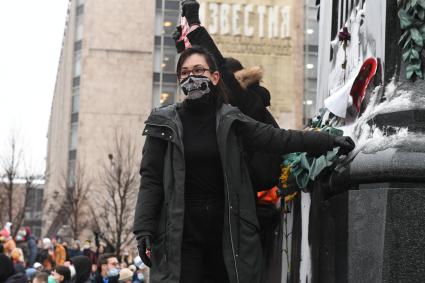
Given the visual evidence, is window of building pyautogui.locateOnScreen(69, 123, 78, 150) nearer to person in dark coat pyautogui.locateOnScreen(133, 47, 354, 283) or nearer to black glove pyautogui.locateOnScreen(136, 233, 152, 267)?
person in dark coat pyautogui.locateOnScreen(133, 47, 354, 283)

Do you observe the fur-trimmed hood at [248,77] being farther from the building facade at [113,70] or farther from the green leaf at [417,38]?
the building facade at [113,70]

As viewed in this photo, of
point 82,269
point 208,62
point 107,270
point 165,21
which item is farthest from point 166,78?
point 208,62

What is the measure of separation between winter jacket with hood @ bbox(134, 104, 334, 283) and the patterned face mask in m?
Answer: 0.14

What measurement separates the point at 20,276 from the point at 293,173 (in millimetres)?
7119

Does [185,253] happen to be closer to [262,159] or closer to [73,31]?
[262,159]

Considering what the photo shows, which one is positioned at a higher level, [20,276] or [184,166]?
[184,166]

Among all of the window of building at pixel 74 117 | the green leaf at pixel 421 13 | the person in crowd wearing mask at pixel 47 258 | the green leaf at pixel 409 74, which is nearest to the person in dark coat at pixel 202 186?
the green leaf at pixel 409 74

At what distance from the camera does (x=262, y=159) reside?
529 cm

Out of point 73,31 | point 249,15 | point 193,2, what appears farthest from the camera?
point 73,31

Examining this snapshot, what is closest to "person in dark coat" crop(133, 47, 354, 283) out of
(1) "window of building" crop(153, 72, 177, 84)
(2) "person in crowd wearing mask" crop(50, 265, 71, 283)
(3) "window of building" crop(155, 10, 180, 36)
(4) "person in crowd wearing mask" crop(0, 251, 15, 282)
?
(2) "person in crowd wearing mask" crop(50, 265, 71, 283)

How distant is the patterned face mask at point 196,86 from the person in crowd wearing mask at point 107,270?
823cm

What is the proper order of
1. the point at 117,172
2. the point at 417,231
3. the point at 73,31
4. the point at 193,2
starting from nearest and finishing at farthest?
the point at 417,231 < the point at 193,2 < the point at 117,172 < the point at 73,31

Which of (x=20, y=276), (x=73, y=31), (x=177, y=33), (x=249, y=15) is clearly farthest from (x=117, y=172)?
(x=177, y=33)

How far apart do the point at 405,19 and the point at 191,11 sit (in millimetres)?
2212
